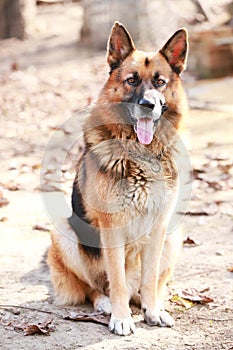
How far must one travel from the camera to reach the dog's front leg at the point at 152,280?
14.2ft

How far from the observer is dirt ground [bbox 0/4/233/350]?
13.4 ft

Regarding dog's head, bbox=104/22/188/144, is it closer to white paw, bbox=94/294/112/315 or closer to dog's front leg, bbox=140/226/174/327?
dog's front leg, bbox=140/226/174/327

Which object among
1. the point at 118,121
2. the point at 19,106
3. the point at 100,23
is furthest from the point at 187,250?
the point at 100,23

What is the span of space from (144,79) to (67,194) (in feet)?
9.26

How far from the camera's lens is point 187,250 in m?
5.69

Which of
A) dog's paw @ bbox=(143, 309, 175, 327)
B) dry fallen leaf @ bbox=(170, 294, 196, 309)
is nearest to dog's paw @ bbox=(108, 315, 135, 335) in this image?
dog's paw @ bbox=(143, 309, 175, 327)

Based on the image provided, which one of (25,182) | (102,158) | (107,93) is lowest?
(25,182)

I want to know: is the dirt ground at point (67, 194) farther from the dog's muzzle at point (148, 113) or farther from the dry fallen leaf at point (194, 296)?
the dog's muzzle at point (148, 113)

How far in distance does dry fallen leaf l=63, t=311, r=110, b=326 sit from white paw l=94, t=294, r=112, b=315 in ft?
0.20

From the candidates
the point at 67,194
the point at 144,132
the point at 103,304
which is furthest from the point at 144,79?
the point at 67,194

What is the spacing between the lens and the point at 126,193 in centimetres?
419

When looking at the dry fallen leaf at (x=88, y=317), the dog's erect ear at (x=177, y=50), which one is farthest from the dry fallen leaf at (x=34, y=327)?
the dog's erect ear at (x=177, y=50)

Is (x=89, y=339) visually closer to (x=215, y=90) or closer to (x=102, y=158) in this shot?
(x=102, y=158)

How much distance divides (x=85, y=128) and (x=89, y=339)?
1.54m
